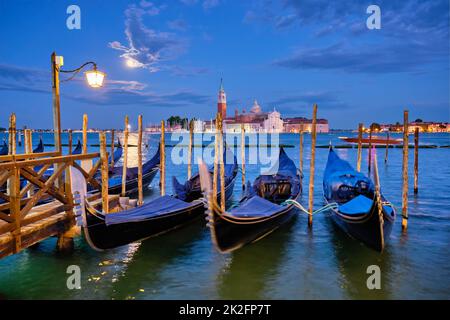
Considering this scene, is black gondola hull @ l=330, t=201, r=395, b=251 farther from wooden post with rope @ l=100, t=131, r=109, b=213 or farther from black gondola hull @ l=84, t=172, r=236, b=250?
wooden post with rope @ l=100, t=131, r=109, b=213

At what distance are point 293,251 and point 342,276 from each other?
1.18 metres

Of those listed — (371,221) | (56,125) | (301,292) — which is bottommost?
(301,292)

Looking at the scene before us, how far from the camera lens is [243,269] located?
16.3 feet

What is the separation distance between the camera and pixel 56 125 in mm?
5113

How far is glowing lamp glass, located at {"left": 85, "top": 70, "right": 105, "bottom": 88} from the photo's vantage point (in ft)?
16.9

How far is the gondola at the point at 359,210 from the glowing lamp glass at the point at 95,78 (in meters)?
4.28

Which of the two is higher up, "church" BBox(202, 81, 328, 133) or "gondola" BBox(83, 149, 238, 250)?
"church" BBox(202, 81, 328, 133)

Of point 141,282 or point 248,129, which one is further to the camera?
point 248,129

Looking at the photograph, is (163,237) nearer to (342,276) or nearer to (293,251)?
(293,251)

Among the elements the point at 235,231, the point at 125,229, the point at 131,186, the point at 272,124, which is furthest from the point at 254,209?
the point at 272,124

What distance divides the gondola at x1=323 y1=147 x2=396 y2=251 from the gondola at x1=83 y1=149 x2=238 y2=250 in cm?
283

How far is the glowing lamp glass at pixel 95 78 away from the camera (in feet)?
16.9

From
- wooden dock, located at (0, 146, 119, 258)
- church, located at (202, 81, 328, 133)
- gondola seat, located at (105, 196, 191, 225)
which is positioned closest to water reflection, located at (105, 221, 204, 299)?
gondola seat, located at (105, 196, 191, 225)

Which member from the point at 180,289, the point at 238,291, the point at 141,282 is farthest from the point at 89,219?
the point at 238,291
